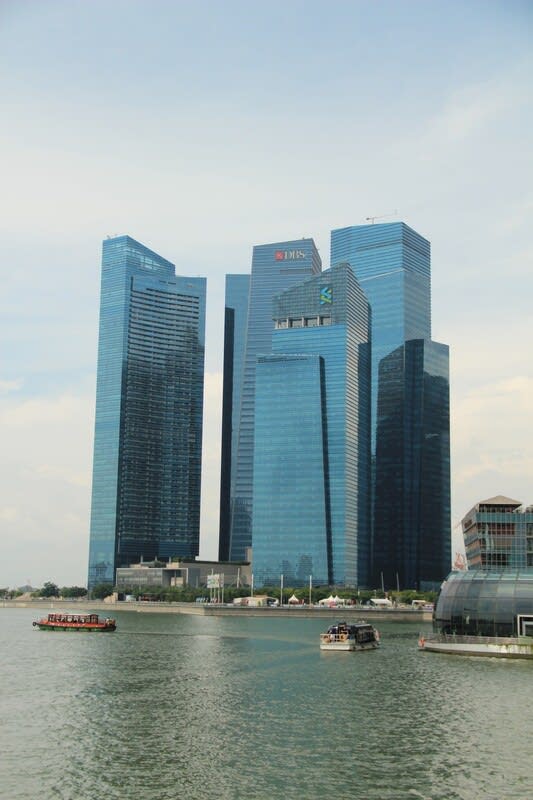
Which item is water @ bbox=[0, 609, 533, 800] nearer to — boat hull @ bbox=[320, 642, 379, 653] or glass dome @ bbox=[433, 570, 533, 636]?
glass dome @ bbox=[433, 570, 533, 636]

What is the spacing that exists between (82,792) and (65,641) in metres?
135

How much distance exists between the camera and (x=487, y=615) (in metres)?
148

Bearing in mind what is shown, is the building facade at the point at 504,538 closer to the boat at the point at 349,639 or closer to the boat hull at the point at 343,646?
the boat at the point at 349,639

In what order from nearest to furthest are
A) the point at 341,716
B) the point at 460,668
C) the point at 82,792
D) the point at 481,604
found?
the point at 82,792 → the point at 341,716 → the point at 460,668 → the point at 481,604

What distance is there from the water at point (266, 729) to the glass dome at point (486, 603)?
9.88 meters

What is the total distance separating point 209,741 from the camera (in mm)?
77062

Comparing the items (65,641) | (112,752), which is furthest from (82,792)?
(65,641)

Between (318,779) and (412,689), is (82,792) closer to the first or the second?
(318,779)

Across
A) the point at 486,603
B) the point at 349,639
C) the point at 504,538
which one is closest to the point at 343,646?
the point at 349,639

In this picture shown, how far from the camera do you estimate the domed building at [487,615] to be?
14288 cm

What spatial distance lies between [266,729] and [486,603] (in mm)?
76223

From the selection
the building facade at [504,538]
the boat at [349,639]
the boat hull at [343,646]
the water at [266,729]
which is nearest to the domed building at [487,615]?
the water at [266,729]

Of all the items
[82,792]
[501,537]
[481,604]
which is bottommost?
[82,792]

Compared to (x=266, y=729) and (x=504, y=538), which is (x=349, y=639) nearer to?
(x=504, y=538)
